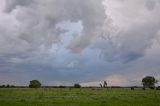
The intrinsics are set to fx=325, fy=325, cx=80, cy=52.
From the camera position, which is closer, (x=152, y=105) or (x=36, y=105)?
(x=36, y=105)

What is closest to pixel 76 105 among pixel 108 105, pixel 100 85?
pixel 108 105

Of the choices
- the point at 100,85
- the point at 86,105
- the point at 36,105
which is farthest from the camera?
the point at 100,85

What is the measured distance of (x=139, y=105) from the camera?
46.6m

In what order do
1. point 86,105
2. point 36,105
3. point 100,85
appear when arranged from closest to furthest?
1. point 36,105
2. point 86,105
3. point 100,85

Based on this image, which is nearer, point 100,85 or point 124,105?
point 124,105

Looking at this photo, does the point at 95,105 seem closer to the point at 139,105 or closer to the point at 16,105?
the point at 139,105

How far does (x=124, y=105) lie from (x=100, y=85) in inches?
5724

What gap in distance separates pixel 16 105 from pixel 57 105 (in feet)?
18.2

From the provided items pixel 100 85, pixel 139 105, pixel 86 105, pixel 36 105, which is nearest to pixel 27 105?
pixel 36 105

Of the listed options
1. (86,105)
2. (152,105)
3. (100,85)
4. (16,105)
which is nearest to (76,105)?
(86,105)

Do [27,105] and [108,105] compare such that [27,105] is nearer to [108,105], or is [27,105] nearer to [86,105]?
[86,105]

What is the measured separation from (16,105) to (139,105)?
Answer: 1732 centimetres

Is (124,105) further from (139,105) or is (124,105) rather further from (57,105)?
(57,105)

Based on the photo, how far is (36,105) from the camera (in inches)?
1689
